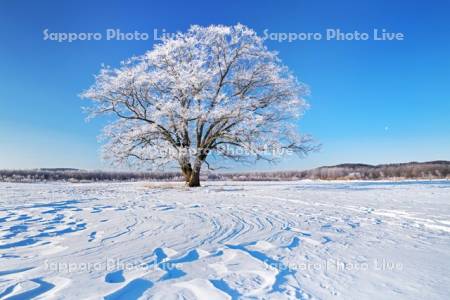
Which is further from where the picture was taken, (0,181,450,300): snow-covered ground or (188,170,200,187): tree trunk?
(188,170,200,187): tree trunk

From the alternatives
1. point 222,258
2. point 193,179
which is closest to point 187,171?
point 193,179

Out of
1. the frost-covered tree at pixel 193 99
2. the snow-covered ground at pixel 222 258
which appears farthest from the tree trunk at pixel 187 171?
the snow-covered ground at pixel 222 258

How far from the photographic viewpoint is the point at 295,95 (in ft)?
53.7

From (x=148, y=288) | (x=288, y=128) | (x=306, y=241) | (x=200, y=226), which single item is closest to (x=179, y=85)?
(x=288, y=128)

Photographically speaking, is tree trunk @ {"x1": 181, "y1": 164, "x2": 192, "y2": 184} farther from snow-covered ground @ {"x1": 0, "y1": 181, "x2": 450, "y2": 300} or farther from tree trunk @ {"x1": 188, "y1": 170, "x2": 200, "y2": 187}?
snow-covered ground @ {"x1": 0, "y1": 181, "x2": 450, "y2": 300}

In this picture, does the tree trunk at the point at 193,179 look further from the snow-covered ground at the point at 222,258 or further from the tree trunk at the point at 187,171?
the snow-covered ground at the point at 222,258

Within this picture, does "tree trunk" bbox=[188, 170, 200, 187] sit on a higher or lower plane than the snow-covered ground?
higher

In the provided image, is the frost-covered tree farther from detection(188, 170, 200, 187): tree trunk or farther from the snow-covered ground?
the snow-covered ground

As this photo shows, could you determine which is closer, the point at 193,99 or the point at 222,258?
the point at 222,258

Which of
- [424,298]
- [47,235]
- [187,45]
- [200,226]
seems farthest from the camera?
[187,45]

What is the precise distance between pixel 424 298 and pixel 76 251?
3370mm

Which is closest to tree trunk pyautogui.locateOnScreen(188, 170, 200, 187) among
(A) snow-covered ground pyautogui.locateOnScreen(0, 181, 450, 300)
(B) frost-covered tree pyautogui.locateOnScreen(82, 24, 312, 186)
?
(B) frost-covered tree pyautogui.locateOnScreen(82, 24, 312, 186)

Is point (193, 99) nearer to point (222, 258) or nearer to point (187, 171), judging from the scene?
point (187, 171)

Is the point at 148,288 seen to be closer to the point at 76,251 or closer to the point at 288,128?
the point at 76,251
